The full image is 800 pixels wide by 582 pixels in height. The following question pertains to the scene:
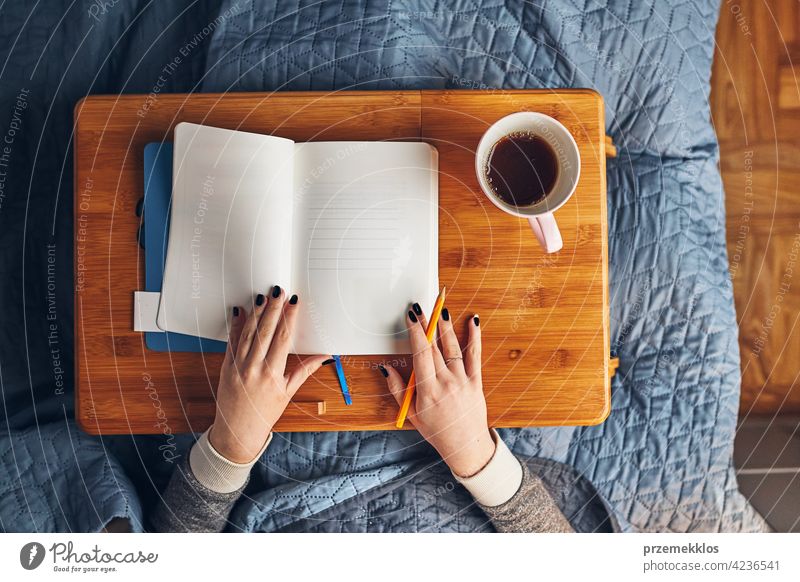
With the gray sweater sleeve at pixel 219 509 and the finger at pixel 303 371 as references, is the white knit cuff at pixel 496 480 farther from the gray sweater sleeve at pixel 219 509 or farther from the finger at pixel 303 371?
the finger at pixel 303 371

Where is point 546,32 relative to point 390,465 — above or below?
above

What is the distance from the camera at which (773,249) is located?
0.56 m

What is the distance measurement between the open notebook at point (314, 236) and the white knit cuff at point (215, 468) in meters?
0.09

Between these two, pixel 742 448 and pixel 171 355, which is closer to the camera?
pixel 171 355

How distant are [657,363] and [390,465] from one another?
252 mm

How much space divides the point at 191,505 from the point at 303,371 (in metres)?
0.14

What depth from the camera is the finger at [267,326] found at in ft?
1.29

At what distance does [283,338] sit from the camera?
1.30ft

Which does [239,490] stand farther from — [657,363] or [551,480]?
[657,363]

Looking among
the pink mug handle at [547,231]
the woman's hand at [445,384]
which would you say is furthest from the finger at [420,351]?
the pink mug handle at [547,231]

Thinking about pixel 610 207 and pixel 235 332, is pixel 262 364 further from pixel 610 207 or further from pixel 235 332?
pixel 610 207

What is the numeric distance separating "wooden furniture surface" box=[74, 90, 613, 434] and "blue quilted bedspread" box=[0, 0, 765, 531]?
0.30ft

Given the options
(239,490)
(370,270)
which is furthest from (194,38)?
(239,490)

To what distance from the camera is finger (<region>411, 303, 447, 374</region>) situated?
1.29 feet
